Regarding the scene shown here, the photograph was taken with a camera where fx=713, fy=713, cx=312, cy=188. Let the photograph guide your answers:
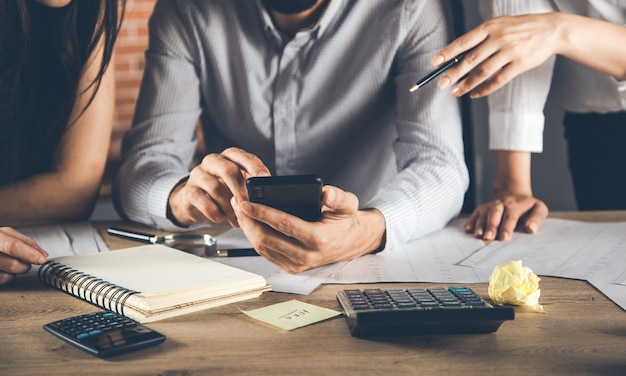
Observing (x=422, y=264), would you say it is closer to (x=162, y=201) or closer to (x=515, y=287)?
(x=515, y=287)

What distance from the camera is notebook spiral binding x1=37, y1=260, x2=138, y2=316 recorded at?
0.87 meters

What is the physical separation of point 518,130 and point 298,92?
495 mm

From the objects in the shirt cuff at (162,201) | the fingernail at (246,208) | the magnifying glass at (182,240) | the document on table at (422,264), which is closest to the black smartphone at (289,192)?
the fingernail at (246,208)

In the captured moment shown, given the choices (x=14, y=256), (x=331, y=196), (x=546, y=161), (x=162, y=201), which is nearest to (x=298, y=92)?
(x=162, y=201)

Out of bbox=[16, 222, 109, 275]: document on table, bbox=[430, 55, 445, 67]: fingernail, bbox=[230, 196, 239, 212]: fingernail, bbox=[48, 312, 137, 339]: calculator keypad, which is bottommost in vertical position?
bbox=[16, 222, 109, 275]: document on table

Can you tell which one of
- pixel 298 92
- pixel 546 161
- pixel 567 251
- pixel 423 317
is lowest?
pixel 546 161

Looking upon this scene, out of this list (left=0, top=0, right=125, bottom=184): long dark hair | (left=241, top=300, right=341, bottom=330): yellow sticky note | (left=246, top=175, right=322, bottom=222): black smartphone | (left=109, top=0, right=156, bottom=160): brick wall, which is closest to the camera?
(left=241, top=300, right=341, bottom=330): yellow sticky note

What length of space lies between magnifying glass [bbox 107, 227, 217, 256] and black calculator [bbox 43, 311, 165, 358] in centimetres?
35

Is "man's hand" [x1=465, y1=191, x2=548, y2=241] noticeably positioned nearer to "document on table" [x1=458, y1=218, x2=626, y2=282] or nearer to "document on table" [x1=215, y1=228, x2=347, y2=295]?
"document on table" [x1=458, y1=218, x2=626, y2=282]

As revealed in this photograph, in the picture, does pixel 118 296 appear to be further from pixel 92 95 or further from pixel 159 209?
pixel 92 95

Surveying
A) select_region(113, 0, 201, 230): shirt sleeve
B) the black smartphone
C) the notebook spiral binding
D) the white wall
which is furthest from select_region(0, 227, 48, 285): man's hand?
the white wall

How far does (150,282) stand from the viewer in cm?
91

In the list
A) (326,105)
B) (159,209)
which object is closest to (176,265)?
(159,209)

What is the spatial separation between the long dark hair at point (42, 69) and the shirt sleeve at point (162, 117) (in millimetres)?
140
